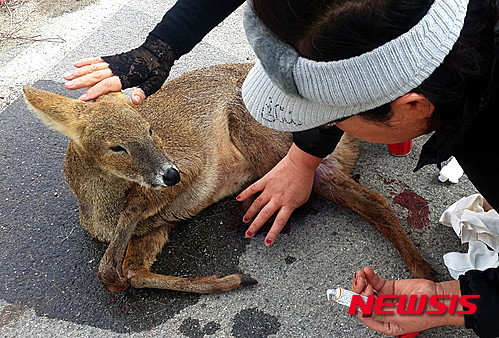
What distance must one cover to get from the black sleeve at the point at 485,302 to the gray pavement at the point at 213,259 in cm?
41

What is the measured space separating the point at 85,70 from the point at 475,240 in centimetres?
198

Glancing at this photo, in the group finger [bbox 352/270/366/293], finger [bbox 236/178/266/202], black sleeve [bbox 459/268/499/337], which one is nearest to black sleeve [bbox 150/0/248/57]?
finger [bbox 236/178/266/202]

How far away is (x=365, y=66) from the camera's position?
118 centimetres

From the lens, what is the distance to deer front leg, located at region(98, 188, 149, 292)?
2.28 meters

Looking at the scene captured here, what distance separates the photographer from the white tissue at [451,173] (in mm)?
2633

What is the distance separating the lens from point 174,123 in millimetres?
2721

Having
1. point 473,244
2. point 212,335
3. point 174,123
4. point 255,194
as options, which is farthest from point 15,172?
point 473,244

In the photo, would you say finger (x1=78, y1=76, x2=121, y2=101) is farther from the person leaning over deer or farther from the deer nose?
the person leaning over deer

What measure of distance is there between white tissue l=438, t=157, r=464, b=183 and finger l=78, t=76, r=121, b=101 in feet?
5.92

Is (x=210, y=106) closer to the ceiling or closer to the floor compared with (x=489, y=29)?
closer to the floor

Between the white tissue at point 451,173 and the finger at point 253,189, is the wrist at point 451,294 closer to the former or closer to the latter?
the white tissue at point 451,173

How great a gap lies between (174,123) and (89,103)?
63 cm

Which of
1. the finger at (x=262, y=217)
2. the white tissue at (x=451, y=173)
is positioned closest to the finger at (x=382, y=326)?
the finger at (x=262, y=217)

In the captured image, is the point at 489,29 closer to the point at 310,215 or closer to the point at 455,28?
the point at 455,28
